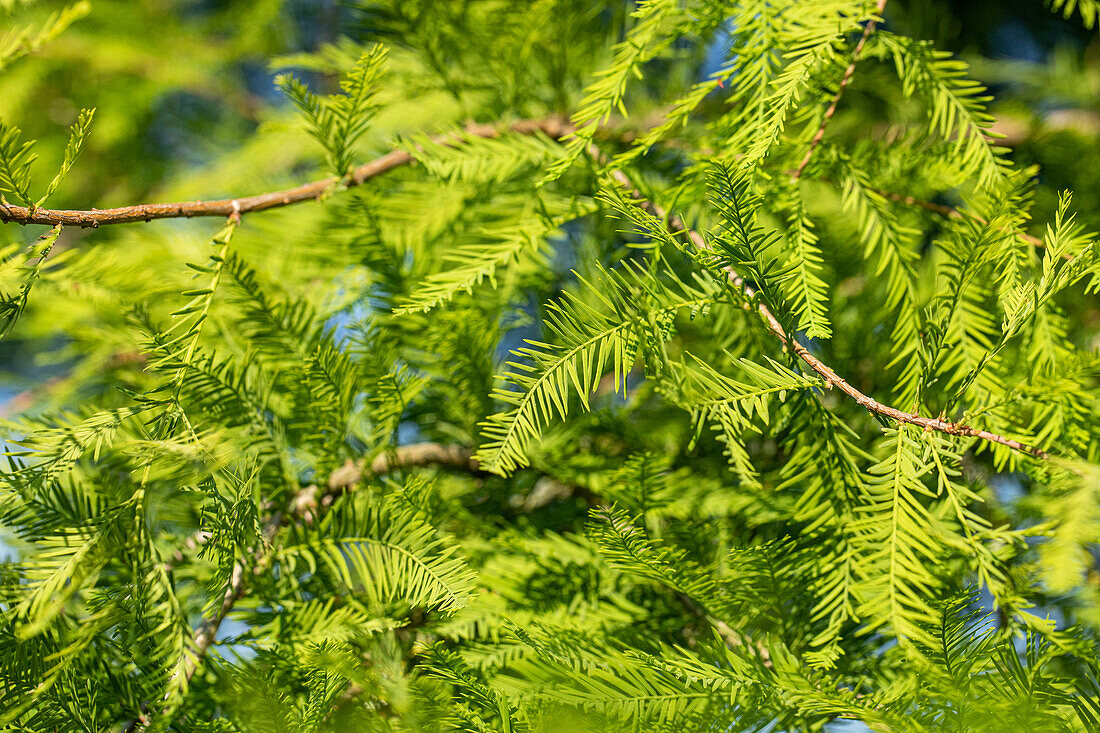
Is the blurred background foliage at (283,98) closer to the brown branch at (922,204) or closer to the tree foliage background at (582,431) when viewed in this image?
the tree foliage background at (582,431)

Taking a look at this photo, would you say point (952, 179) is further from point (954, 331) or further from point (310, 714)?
point (310, 714)

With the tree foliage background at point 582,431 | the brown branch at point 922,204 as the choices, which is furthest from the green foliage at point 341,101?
the brown branch at point 922,204

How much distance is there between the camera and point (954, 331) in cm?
41

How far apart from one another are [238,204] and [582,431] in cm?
29

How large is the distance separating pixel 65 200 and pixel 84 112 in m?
0.93

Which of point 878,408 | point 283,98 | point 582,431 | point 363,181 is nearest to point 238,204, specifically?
point 363,181

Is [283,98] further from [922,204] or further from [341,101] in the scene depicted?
[922,204]

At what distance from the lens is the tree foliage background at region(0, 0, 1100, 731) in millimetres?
322

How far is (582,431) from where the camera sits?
0.51 meters

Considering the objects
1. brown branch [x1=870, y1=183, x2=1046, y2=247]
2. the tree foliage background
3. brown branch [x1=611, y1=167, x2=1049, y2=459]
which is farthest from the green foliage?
brown branch [x1=870, y1=183, x2=1046, y2=247]

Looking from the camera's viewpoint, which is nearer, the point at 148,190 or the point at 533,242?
the point at 533,242

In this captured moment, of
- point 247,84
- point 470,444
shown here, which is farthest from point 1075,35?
point 247,84

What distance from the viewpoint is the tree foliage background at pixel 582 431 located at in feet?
1.06

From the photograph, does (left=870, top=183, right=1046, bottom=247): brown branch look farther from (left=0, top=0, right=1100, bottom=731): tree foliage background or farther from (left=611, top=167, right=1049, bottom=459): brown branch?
(left=611, top=167, right=1049, bottom=459): brown branch
